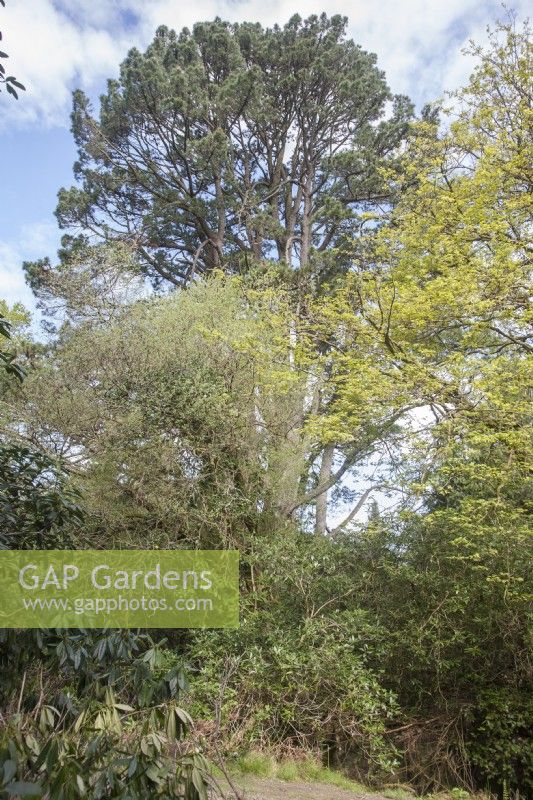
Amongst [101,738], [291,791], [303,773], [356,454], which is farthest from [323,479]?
[101,738]

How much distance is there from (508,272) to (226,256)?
866 centimetres

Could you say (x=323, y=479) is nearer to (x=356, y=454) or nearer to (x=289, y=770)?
(x=356, y=454)

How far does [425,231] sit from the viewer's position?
8.39 m

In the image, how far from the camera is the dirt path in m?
4.81

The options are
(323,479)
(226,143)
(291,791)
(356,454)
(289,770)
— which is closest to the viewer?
(291,791)

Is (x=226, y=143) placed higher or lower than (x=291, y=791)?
higher

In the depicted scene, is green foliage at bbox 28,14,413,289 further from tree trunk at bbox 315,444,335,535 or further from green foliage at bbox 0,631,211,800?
green foliage at bbox 0,631,211,800

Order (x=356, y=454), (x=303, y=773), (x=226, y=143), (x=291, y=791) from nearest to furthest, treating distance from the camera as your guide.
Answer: (x=291, y=791)
(x=303, y=773)
(x=356, y=454)
(x=226, y=143)

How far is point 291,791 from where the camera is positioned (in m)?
5.09

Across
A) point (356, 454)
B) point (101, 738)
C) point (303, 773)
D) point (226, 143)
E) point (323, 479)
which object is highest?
point (226, 143)

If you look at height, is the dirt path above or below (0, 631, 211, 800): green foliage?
below

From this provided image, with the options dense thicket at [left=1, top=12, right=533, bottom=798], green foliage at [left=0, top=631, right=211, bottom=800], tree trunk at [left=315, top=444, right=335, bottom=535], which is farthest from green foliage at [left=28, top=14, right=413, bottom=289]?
green foliage at [left=0, top=631, right=211, bottom=800]

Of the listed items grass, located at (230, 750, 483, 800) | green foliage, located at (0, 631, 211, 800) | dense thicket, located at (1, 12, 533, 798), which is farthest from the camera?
dense thicket, located at (1, 12, 533, 798)

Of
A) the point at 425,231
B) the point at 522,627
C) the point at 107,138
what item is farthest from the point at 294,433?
the point at 107,138
